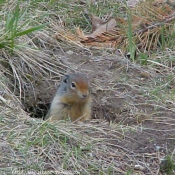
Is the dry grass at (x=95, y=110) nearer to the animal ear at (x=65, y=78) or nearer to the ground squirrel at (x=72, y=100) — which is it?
the ground squirrel at (x=72, y=100)

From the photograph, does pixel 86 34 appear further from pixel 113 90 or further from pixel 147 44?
pixel 113 90

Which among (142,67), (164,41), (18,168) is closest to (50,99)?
(142,67)

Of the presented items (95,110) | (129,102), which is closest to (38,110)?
(95,110)

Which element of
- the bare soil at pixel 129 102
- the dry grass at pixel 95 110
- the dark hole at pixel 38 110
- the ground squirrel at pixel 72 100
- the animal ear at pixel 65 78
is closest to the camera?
the dry grass at pixel 95 110

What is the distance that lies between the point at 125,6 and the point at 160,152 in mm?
3107

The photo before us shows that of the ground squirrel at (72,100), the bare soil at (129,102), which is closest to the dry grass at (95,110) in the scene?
the bare soil at (129,102)

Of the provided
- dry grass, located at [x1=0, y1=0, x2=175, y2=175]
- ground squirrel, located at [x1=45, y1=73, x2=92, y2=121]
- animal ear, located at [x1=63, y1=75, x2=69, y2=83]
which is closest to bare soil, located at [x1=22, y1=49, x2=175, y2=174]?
dry grass, located at [x1=0, y1=0, x2=175, y2=175]

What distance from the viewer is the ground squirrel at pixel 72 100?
582 centimetres

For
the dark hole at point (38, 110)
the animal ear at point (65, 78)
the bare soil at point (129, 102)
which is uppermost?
the animal ear at point (65, 78)

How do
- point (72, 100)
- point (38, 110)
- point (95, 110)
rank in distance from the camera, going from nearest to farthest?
1. point (72, 100)
2. point (95, 110)
3. point (38, 110)

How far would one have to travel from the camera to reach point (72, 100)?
5.98 m

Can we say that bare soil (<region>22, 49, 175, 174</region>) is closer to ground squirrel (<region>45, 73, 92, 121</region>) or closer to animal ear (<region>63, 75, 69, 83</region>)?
ground squirrel (<region>45, 73, 92, 121</region>)

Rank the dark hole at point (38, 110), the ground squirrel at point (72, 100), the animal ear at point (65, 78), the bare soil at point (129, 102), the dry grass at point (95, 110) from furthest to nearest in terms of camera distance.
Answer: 1. the dark hole at point (38, 110)
2. the animal ear at point (65, 78)
3. the ground squirrel at point (72, 100)
4. the bare soil at point (129, 102)
5. the dry grass at point (95, 110)

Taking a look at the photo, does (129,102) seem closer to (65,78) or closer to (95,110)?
(95,110)
